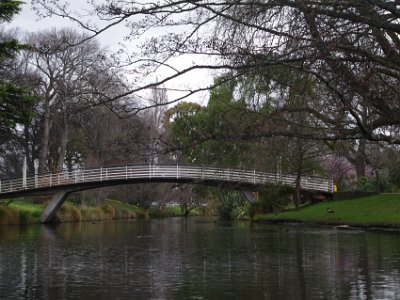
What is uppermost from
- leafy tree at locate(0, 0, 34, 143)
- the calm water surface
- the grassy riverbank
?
leafy tree at locate(0, 0, 34, 143)

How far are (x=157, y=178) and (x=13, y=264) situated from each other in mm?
28752

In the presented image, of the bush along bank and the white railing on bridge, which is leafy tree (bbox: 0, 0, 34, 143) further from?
the white railing on bridge

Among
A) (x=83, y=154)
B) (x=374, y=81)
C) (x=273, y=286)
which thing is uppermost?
(x=83, y=154)

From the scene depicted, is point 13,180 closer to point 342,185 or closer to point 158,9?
point 342,185

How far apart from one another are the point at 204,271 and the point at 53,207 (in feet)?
99.5

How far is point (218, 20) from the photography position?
874 cm

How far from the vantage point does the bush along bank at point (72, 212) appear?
122ft

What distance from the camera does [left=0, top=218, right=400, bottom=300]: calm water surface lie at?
Answer: 30.9 feet

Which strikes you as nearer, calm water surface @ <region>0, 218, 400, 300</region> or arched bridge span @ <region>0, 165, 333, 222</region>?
calm water surface @ <region>0, 218, 400, 300</region>

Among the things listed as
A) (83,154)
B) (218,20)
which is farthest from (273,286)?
(83,154)

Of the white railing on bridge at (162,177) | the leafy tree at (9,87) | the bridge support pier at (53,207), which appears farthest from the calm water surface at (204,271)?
the white railing on bridge at (162,177)

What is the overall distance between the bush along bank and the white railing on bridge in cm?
180

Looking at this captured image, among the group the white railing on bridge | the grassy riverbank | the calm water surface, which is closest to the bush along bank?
the white railing on bridge

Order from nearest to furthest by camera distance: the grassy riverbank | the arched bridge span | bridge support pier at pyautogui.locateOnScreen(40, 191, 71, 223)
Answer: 1. the grassy riverbank
2. bridge support pier at pyautogui.locateOnScreen(40, 191, 71, 223)
3. the arched bridge span
